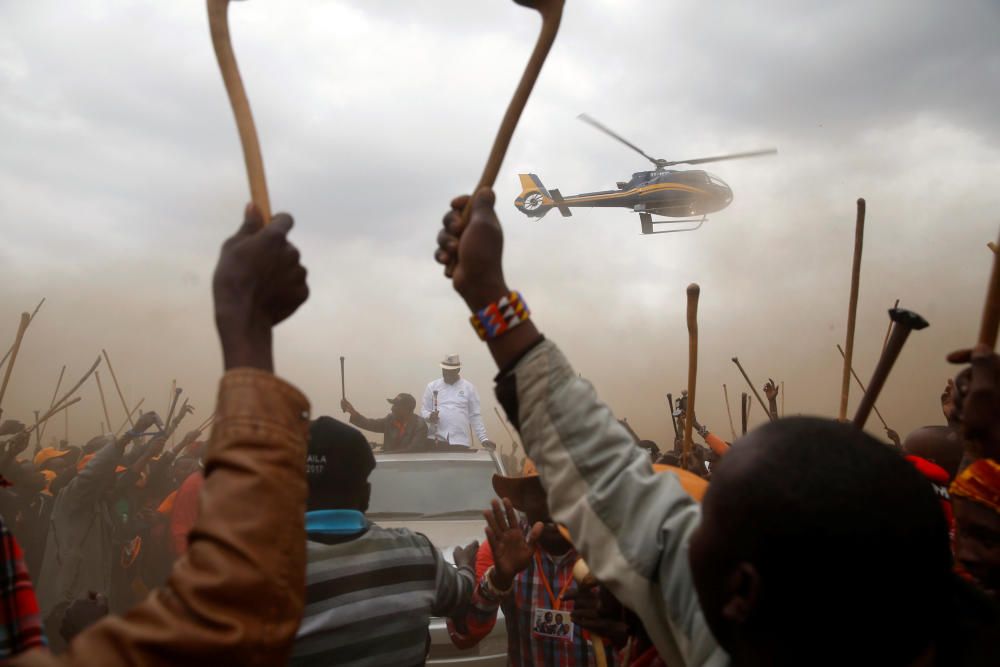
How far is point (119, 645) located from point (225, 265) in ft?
1.77

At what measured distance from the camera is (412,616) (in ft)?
8.21

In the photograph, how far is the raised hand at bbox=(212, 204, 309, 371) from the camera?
3.73 feet

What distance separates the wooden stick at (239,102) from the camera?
129 cm

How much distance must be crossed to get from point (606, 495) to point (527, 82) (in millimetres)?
818

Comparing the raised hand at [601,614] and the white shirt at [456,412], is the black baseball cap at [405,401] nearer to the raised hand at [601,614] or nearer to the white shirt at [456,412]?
the white shirt at [456,412]

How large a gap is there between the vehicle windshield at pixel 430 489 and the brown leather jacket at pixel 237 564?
17.8 ft

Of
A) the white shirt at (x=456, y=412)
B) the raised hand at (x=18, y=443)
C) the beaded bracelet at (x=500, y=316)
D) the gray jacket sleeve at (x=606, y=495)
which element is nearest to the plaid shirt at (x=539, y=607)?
the gray jacket sleeve at (x=606, y=495)

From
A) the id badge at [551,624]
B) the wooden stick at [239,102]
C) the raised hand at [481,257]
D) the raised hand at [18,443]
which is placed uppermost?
the wooden stick at [239,102]

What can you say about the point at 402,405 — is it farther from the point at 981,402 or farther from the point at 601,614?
the point at 981,402

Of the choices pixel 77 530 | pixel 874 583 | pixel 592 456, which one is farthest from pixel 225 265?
pixel 77 530

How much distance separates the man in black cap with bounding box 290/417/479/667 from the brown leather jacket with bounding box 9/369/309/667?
122 cm

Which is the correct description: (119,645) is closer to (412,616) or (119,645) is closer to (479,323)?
(479,323)

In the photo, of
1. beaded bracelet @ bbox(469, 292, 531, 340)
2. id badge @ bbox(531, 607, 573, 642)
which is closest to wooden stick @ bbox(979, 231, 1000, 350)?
Answer: beaded bracelet @ bbox(469, 292, 531, 340)

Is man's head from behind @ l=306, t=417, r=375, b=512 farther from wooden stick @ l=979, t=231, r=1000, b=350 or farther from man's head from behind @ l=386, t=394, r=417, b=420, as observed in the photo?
man's head from behind @ l=386, t=394, r=417, b=420
